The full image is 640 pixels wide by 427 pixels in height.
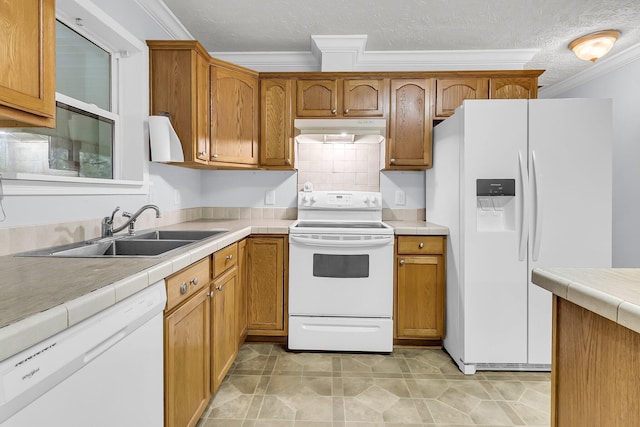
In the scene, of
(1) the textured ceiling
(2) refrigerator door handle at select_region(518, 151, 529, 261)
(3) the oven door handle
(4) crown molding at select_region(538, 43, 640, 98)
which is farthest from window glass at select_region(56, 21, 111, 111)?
(4) crown molding at select_region(538, 43, 640, 98)

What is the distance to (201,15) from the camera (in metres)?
2.54

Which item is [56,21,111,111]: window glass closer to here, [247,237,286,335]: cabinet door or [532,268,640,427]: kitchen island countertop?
[247,237,286,335]: cabinet door

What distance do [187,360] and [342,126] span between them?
2028mm

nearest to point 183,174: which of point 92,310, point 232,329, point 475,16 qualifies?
point 232,329

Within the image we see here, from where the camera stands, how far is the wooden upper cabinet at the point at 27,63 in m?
1.00

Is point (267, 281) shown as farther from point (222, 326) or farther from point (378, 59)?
point (378, 59)

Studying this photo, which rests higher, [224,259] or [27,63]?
[27,63]

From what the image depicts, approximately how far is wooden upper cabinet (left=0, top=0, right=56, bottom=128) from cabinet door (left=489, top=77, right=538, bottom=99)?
2911 mm

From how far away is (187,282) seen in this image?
1474 mm

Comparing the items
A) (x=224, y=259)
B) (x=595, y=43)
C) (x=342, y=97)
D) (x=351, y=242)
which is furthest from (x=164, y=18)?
(x=595, y=43)

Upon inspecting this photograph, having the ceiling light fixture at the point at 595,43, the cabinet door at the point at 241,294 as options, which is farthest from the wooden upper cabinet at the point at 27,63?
the ceiling light fixture at the point at 595,43

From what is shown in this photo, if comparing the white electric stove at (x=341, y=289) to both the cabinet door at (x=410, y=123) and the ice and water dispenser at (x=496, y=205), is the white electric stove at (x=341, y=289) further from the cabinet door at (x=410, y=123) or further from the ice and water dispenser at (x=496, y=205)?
the cabinet door at (x=410, y=123)

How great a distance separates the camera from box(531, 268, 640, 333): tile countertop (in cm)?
72

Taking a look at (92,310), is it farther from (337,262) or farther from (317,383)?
(337,262)
